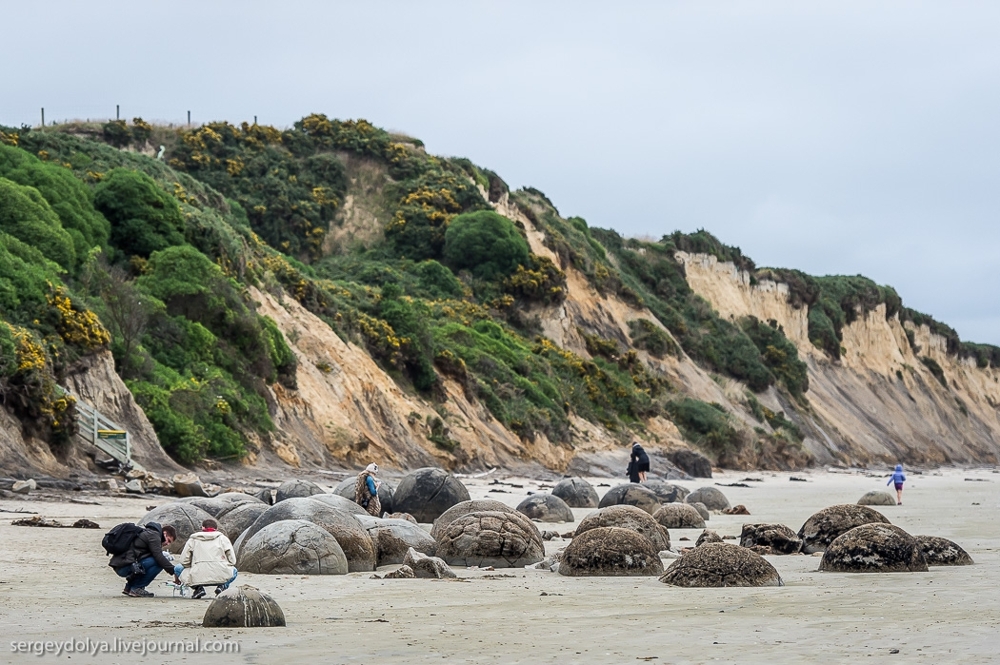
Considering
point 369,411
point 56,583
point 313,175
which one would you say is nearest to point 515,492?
point 369,411

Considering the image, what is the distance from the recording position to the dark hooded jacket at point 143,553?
1084 centimetres

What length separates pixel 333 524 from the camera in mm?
13477

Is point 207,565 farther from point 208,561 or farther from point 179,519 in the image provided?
point 179,519

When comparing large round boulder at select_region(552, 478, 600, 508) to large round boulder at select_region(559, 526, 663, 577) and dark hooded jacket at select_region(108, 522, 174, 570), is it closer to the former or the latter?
large round boulder at select_region(559, 526, 663, 577)

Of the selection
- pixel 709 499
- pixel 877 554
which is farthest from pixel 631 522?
pixel 709 499

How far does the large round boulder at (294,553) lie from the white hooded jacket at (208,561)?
5.62 feet

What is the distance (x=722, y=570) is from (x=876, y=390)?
8626 cm

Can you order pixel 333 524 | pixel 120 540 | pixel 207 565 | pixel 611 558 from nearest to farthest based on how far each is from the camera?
pixel 207 565 < pixel 120 540 < pixel 611 558 < pixel 333 524

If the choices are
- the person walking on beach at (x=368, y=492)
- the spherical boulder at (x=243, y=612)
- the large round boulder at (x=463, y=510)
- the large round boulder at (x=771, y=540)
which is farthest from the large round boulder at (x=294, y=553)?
the large round boulder at (x=771, y=540)

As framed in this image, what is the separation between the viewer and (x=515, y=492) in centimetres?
3127

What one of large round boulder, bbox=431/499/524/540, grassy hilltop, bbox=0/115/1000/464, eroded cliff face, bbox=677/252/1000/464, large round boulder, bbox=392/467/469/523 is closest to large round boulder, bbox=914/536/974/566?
large round boulder, bbox=431/499/524/540

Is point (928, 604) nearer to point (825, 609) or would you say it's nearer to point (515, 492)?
point (825, 609)

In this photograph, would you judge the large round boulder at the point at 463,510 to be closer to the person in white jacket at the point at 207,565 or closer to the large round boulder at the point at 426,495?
the large round boulder at the point at 426,495

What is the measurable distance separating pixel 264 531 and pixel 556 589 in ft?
10.8
